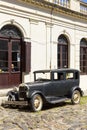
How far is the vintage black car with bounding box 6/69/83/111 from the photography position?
13102 mm

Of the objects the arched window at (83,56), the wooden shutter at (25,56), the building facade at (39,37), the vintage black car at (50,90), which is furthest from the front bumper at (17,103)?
the arched window at (83,56)

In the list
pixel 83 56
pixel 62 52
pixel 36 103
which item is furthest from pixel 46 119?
pixel 83 56

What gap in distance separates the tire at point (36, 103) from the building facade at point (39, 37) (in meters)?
3.64

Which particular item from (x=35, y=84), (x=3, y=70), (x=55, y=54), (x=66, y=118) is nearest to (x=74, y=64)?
(x=55, y=54)

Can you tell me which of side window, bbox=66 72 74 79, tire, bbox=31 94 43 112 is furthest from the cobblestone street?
side window, bbox=66 72 74 79

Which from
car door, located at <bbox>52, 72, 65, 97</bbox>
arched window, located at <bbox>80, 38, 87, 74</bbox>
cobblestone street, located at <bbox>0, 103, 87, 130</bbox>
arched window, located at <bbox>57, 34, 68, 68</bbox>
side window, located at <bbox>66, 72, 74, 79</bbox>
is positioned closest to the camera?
cobblestone street, located at <bbox>0, 103, 87, 130</bbox>

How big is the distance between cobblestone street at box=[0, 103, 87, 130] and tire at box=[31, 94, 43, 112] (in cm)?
20

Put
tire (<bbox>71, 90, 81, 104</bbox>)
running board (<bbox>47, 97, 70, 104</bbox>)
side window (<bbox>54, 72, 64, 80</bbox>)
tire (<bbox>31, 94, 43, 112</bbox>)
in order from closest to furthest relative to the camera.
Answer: tire (<bbox>31, 94, 43, 112</bbox>) < running board (<bbox>47, 97, 70, 104</bbox>) < side window (<bbox>54, 72, 64, 80</bbox>) < tire (<bbox>71, 90, 81, 104</bbox>)

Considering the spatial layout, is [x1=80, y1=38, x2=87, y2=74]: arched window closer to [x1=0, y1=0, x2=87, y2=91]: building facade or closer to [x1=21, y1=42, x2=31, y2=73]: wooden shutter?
[x1=0, y1=0, x2=87, y2=91]: building facade

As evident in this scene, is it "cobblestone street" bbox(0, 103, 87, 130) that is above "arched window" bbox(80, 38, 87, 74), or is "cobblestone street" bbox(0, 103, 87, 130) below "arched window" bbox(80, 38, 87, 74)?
below

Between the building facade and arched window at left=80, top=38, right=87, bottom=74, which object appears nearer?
the building facade

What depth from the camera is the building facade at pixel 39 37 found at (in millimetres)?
16828

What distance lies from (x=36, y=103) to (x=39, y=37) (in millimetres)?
6467

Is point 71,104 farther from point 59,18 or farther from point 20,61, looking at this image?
point 59,18
